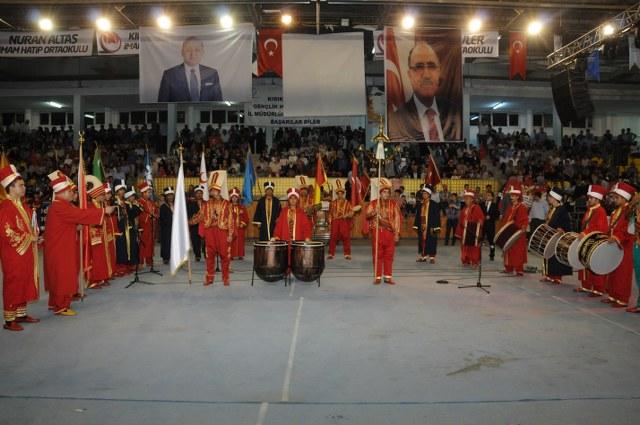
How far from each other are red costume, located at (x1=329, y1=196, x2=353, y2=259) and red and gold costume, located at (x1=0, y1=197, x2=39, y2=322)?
802cm

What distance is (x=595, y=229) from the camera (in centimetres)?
858

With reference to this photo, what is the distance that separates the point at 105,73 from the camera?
2642cm

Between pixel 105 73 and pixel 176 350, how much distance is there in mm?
23954

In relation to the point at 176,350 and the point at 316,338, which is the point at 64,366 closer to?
the point at 176,350

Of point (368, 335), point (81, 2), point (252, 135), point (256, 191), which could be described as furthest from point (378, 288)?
point (252, 135)

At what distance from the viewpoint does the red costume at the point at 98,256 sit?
9133 millimetres

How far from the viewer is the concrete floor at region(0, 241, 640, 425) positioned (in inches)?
163

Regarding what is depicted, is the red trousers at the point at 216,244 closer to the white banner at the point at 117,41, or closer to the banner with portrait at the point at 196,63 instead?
the banner with portrait at the point at 196,63

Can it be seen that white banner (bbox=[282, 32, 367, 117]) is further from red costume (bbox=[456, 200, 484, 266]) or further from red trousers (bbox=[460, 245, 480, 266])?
red trousers (bbox=[460, 245, 480, 266])

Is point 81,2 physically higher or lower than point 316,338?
higher

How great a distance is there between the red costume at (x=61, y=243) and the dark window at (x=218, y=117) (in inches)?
1014

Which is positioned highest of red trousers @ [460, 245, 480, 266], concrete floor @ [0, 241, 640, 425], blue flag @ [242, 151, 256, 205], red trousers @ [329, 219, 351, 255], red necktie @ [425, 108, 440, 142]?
red necktie @ [425, 108, 440, 142]

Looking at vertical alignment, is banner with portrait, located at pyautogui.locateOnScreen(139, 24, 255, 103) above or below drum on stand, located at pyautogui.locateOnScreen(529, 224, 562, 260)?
above

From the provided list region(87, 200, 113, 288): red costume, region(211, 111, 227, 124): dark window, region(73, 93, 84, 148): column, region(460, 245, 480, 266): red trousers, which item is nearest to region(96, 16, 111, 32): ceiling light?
region(87, 200, 113, 288): red costume
